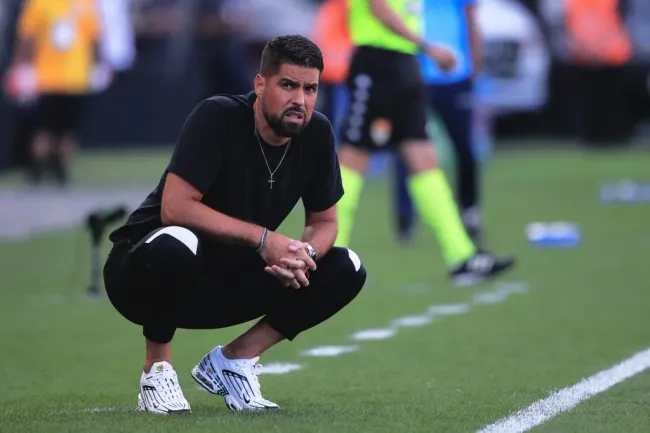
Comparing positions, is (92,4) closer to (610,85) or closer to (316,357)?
(610,85)

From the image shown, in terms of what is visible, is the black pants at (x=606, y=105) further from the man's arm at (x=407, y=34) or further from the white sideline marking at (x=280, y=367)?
the white sideline marking at (x=280, y=367)

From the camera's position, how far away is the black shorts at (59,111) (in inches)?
804

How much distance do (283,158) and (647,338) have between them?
113 inches

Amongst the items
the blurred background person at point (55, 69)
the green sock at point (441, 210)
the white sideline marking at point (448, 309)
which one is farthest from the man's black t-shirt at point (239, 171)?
the blurred background person at point (55, 69)

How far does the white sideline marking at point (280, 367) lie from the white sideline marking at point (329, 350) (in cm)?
34

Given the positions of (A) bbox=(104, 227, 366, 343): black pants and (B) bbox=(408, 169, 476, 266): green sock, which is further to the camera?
(B) bbox=(408, 169, 476, 266): green sock

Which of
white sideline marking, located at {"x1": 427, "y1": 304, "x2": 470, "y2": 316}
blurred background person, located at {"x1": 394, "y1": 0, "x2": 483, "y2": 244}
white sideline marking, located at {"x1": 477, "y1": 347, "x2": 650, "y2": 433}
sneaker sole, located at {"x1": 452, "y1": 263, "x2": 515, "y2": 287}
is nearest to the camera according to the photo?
white sideline marking, located at {"x1": 477, "y1": 347, "x2": 650, "y2": 433}

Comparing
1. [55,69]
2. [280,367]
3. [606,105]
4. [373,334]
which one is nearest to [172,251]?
[280,367]

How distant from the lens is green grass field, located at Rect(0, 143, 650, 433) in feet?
21.2

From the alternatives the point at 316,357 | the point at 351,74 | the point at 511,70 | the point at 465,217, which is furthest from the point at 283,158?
the point at 511,70

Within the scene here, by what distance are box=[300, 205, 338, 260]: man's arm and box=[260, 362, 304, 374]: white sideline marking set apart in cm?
132

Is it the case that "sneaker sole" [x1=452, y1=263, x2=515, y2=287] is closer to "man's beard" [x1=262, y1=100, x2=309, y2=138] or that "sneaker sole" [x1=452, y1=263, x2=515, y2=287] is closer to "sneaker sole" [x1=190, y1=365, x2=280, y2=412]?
"sneaker sole" [x1=190, y1=365, x2=280, y2=412]

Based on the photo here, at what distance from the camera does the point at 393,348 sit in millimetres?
8617

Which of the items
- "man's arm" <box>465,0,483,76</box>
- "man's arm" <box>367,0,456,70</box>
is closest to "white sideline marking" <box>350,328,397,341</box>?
"man's arm" <box>367,0,456,70</box>
